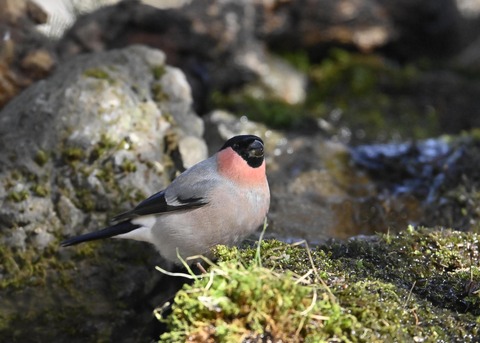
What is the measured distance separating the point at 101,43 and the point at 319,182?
11.3 ft

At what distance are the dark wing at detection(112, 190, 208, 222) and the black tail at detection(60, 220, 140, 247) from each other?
6 centimetres

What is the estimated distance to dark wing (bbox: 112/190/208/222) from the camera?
5.36 m

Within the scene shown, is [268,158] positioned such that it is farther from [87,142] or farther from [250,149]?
[250,149]

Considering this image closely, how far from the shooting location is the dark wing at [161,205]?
211 inches

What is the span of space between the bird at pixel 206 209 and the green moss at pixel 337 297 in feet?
2.82

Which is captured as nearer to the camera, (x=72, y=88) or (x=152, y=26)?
(x=72, y=88)

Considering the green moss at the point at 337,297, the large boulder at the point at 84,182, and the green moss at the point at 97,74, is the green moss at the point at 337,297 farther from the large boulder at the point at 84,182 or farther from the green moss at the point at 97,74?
the green moss at the point at 97,74

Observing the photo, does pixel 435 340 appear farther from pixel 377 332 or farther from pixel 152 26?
pixel 152 26

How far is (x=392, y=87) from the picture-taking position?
11.0 metres

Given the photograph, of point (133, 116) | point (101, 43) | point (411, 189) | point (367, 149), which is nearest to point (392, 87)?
point (367, 149)

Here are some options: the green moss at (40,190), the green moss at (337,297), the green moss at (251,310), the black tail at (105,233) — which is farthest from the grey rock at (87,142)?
the green moss at (251,310)

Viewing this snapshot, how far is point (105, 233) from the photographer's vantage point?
5.56 metres

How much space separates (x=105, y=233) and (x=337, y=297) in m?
2.49

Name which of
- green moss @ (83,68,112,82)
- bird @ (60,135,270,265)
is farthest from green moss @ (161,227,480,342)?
green moss @ (83,68,112,82)
